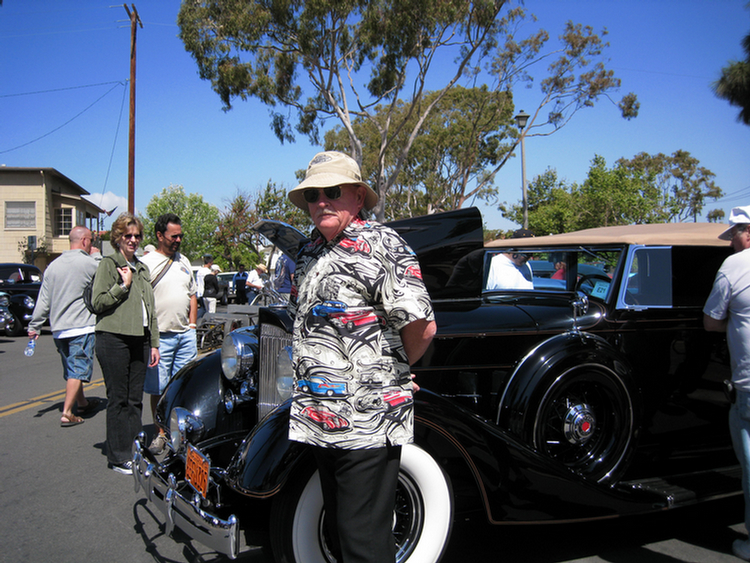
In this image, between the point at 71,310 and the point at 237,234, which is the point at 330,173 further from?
the point at 237,234

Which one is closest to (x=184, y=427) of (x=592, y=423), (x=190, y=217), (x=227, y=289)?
(x=592, y=423)

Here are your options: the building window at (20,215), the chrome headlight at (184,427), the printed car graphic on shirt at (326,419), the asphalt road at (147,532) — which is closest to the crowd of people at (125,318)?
the chrome headlight at (184,427)

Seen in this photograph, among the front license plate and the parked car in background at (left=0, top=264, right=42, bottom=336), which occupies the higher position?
the parked car in background at (left=0, top=264, right=42, bottom=336)

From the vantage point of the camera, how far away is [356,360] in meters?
1.60

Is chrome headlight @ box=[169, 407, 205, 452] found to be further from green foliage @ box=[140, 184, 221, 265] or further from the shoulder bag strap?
green foliage @ box=[140, 184, 221, 265]

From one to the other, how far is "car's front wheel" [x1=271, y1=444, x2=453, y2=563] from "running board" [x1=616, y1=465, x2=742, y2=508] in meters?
1.07

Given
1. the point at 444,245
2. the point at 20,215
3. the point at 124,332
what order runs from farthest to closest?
the point at 20,215, the point at 124,332, the point at 444,245

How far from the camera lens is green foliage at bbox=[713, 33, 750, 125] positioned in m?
22.1

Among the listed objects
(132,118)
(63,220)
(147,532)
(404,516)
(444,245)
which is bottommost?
(147,532)

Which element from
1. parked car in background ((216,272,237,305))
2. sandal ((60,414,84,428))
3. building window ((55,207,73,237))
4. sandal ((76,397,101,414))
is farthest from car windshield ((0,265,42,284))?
building window ((55,207,73,237))

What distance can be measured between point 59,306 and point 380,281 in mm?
4226

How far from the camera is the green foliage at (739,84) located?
22125 mm

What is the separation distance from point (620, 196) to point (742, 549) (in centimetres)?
2999

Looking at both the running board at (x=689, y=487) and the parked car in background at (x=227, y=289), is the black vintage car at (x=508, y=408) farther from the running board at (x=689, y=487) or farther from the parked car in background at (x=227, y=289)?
the parked car in background at (x=227, y=289)
